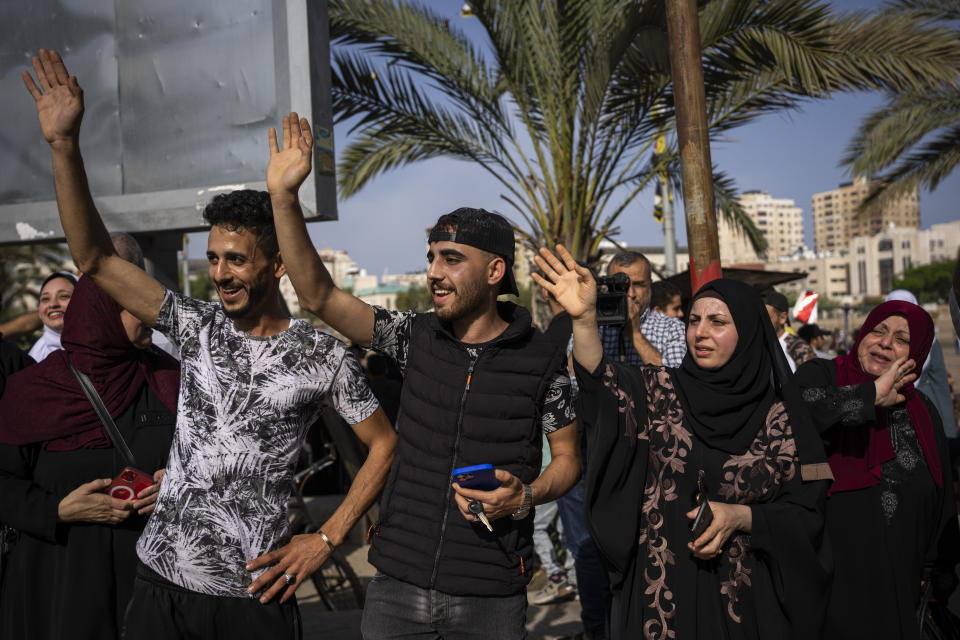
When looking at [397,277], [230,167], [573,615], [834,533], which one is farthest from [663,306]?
[397,277]

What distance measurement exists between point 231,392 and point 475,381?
75 cm

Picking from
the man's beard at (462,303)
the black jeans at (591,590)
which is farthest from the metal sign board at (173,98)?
the black jeans at (591,590)

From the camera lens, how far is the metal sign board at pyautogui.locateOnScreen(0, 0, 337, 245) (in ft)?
13.4

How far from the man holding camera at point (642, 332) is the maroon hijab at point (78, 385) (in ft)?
8.46

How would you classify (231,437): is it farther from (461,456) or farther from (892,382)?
(892,382)

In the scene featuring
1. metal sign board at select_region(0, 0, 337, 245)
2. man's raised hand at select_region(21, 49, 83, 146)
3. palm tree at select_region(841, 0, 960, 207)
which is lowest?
man's raised hand at select_region(21, 49, 83, 146)

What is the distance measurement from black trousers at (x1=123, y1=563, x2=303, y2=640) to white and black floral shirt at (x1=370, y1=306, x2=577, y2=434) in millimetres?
886

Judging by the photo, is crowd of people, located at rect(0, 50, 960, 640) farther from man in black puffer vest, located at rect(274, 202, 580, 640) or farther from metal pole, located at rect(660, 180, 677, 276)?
metal pole, located at rect(660, 180, 677, 276)

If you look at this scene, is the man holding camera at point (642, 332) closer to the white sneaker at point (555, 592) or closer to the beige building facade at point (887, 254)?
the white sneaker at point (555, 592)

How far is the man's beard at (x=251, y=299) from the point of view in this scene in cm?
241

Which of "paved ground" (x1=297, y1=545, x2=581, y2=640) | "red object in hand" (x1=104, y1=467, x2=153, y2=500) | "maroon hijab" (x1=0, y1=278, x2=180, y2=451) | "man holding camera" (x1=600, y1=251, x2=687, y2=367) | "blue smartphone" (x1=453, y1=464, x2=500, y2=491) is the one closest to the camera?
"blue smartphone" (x1=453, y1=464, x2=500, y2=491)

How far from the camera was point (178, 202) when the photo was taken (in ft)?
13.6

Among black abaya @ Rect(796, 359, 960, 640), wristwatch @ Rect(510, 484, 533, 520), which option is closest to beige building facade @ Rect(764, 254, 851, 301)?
black abaya @ Rect(796, 359, 960, 640)

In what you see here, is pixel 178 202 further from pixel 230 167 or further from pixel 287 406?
pixel 287 406
